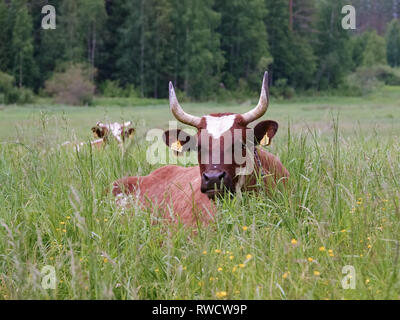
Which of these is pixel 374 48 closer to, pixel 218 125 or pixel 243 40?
pixel 243 40

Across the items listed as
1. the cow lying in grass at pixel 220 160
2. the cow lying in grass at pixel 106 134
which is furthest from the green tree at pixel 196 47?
the cow lying in grass at pixel 220 160

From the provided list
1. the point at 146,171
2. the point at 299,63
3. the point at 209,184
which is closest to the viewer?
the point at 209,184

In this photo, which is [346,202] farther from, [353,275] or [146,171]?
[146,171]

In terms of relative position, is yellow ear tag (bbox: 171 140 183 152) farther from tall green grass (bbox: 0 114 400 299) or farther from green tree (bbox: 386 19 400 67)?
green tree (bbox: 386 19 400 67)

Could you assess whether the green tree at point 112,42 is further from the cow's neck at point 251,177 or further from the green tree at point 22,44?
the cow's neck at point 251,177

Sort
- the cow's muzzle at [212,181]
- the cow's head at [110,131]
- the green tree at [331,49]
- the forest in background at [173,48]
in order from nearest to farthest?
the cow's muzzle at [212,181] → the cow's head at [110,131] → the forest in background at [173,48] → the green tree at [331,49]

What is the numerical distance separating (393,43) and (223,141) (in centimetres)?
9106

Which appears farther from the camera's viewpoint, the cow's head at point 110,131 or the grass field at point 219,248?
the cow's head at point 110,131

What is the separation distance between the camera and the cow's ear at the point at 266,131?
16.1ft

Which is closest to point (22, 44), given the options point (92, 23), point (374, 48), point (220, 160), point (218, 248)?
point (92, 23)

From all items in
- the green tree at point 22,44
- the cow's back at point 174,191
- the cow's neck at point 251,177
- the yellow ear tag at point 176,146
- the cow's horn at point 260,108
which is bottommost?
the cow's back at point 174,191
